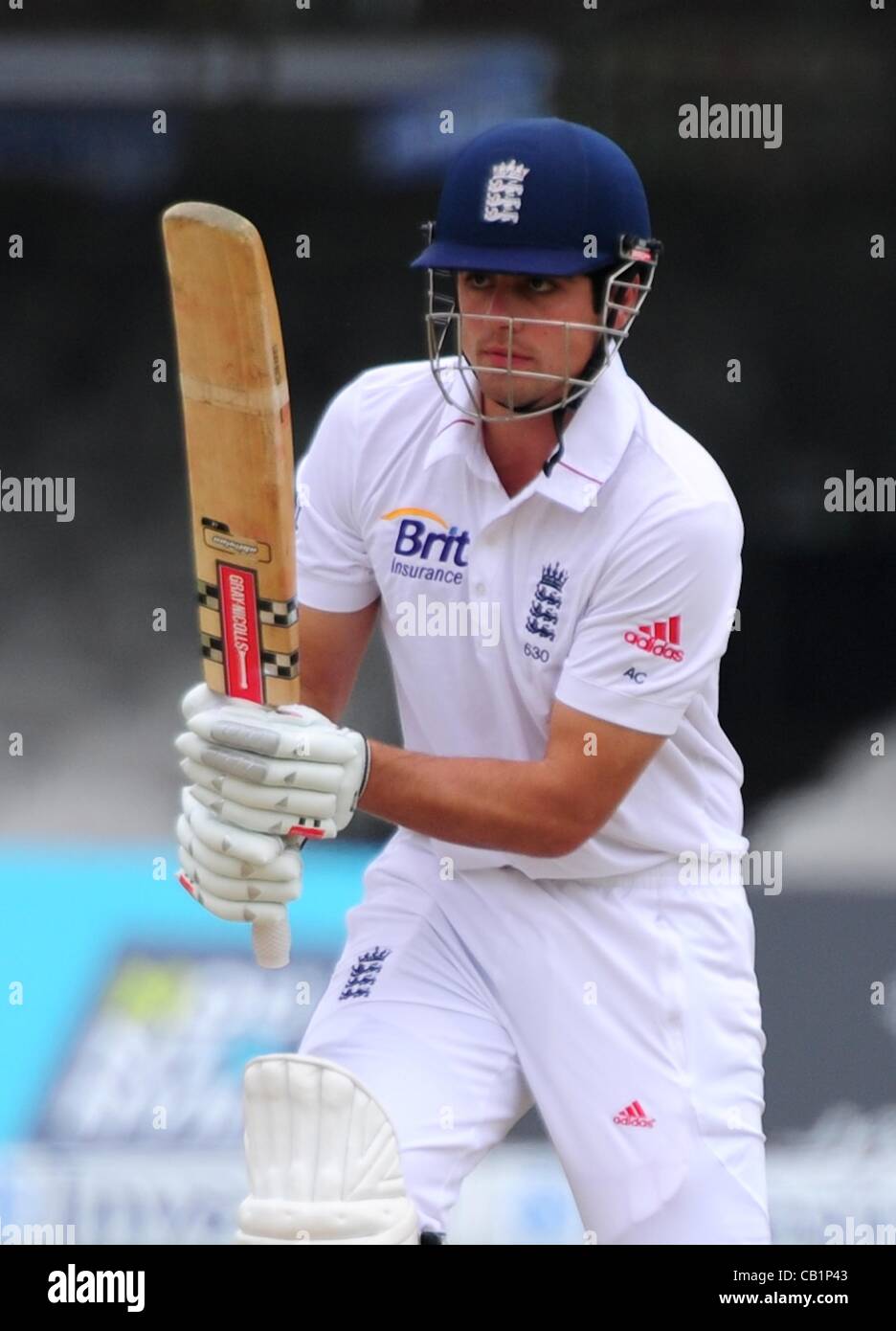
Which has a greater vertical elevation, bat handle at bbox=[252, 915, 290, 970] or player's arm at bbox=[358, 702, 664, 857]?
player's arm at bbox=[358, 702, 664, 857]

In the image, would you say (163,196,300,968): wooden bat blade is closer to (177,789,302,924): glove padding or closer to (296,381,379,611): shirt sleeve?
(177,789,302,924): glove padding

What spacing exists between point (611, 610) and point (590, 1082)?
1.77 feet

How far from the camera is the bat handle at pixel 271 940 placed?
2572 mm

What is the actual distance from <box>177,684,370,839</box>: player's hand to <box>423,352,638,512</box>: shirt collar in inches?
15.5

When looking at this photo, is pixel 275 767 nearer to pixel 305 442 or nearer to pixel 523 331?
pixel 523 331

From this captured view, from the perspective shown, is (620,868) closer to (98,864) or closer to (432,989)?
(432,989)

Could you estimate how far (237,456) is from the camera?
2.50m

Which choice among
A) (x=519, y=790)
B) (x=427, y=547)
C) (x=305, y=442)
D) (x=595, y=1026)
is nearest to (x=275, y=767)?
(x=519, y=790)

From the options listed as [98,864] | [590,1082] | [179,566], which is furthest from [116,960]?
[590,1082]

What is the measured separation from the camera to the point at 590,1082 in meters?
2.76

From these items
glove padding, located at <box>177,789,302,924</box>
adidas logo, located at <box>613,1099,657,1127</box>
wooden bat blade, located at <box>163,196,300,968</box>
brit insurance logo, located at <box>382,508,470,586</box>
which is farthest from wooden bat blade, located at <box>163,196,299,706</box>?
adidas logo, located at <box>613,1099,657,1127</box>

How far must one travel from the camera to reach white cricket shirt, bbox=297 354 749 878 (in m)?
2.70

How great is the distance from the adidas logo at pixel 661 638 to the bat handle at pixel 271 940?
500 millimetres

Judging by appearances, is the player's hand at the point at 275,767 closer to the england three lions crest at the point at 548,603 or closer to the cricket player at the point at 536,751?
the cricket player at the point at 536,751
